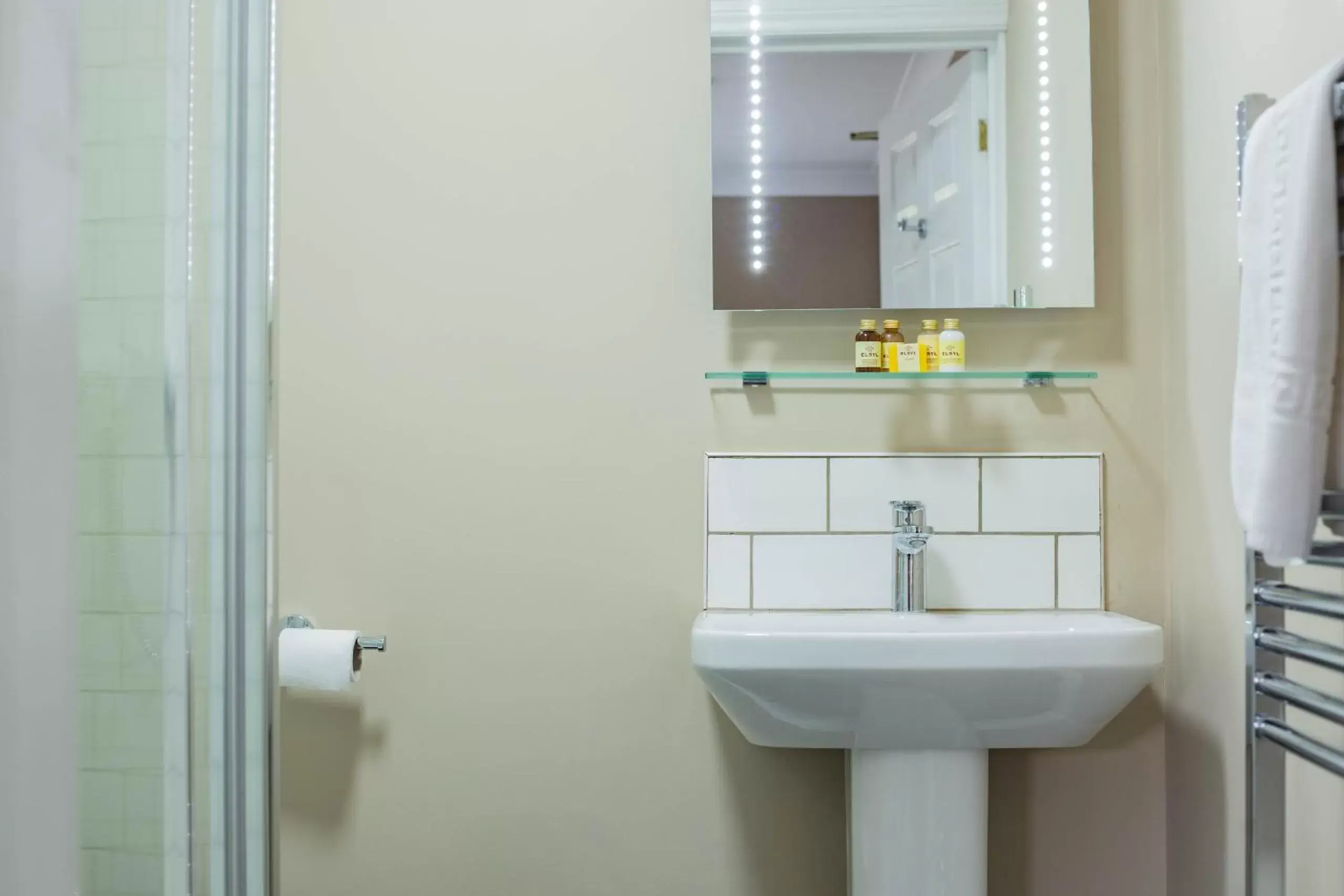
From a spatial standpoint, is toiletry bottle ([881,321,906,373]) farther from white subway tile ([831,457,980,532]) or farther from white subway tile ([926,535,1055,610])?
white subway tile ([926,535,1055,610])

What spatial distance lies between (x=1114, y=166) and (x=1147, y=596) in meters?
0.65

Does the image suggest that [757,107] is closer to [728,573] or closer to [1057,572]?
[728,573]

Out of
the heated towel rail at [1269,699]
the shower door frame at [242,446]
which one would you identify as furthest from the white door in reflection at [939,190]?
the shower door frame at [242,446]

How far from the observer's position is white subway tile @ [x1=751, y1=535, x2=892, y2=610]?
157 cm

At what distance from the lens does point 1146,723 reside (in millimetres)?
1573

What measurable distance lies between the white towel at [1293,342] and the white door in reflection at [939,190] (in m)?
0.63

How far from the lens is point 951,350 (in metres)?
1.54

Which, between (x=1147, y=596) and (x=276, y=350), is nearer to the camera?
(x=276, y=350)

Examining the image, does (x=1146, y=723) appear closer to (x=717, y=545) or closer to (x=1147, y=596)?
(x=1147, y=596)

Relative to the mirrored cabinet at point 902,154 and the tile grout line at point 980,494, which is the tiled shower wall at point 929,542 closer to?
the tile grout line at point 980,494

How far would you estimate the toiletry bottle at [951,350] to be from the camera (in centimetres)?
154

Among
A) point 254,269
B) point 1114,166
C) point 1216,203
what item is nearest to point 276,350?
point 254,269

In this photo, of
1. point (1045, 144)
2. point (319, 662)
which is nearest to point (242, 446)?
point (319, 662)

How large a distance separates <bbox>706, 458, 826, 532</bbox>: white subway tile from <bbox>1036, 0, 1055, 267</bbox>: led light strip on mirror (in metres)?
0.47
